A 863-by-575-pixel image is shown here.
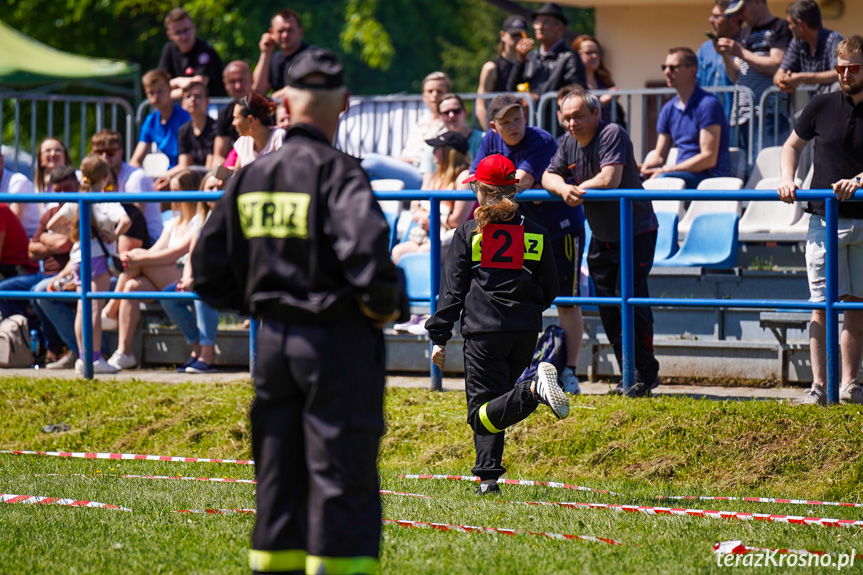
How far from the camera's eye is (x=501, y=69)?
13.1 metres

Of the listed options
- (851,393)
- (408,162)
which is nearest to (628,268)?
(851,393)

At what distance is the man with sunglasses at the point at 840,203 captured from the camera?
761 cm

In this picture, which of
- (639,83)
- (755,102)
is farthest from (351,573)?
(639,83)

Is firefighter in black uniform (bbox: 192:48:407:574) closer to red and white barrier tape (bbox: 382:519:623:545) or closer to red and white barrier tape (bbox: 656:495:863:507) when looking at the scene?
red and white barrier tape (bbox: 382:519:623:545)

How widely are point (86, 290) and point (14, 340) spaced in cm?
161

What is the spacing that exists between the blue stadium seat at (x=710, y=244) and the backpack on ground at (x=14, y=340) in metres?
5.66

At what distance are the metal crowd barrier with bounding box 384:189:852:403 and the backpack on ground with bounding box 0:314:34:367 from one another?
3977mm

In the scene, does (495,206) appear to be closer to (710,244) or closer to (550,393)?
(550,393)

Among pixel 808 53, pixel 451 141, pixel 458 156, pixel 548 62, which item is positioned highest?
pixel 548 62

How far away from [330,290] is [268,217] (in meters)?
0.33

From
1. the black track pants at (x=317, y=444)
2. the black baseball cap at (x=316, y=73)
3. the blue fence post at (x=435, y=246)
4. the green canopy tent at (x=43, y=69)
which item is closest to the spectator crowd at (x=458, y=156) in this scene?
the blue fence post at (x=435, y=246)

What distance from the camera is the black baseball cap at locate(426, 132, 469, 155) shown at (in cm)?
966

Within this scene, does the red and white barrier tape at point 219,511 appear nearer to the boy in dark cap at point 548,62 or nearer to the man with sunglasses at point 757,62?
the man with sunglasses at point 757,62

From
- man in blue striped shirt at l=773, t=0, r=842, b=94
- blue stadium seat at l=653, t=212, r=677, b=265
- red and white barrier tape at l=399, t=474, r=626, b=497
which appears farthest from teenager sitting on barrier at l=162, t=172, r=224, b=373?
man in blue striped shirt at l=773, t=0, r=842, b=94
